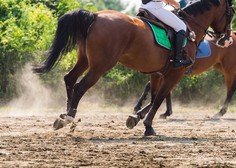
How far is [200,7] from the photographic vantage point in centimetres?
1271

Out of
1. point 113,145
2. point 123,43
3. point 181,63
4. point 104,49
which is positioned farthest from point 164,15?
point 113,145

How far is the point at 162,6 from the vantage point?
39.1ft

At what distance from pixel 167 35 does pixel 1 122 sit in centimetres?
414

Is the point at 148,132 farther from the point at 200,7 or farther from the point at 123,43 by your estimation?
the point at 200,7

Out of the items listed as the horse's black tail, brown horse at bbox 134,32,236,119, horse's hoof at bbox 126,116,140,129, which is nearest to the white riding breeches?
the horse's black tail

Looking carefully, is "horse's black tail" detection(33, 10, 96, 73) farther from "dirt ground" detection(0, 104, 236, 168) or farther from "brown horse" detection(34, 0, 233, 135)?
"dirt ground" detection(0, 104, 236, 168)

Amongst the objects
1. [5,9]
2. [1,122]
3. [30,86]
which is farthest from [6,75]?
[1,122]

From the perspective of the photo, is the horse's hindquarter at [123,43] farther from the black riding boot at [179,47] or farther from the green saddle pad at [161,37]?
the black riding boot at [179,47]

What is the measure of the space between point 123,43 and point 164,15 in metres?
1.18

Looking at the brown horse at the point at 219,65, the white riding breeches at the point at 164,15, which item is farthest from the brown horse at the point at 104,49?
the brown horse at the point at 219,65

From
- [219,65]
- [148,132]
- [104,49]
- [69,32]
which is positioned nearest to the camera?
[104,49]

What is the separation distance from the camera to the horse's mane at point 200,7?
41.4 feet

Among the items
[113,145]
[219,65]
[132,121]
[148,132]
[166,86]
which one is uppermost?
[166,86]

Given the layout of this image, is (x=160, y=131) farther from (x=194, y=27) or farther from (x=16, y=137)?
(x=16, y=137)
